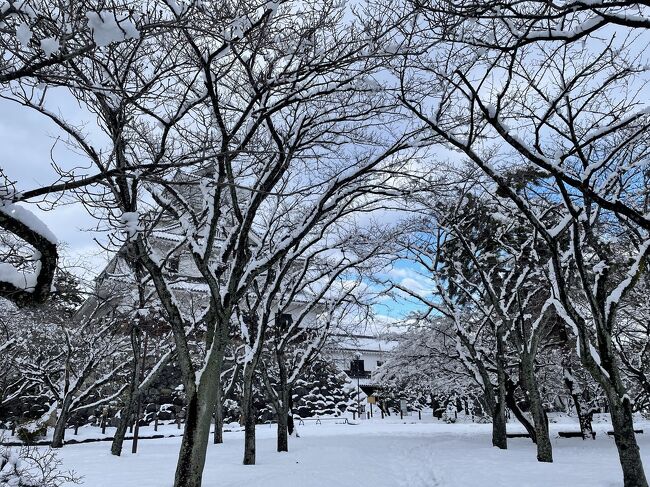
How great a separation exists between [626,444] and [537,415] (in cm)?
405

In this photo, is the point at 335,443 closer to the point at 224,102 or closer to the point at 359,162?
the point at 359,162

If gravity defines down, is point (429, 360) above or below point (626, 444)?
above

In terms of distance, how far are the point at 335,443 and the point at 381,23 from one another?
1390cm

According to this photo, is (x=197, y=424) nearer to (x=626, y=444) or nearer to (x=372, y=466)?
(x=372, y=466)

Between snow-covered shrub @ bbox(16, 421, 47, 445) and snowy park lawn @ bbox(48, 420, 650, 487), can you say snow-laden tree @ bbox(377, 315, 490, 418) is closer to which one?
snowy park lawn @ bbox(48, 420, 650, 487)

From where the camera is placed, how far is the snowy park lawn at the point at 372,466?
8386mm

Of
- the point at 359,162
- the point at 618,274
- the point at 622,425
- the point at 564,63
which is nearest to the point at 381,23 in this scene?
the point at 359,162

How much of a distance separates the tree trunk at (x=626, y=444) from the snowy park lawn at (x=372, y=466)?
3.44 feet

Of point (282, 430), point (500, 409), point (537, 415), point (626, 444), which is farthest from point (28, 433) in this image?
point (500, 409)

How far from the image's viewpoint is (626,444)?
23.0ft

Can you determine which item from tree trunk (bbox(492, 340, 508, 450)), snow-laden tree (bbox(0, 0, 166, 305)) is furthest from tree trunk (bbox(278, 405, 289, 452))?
snow-laden tree (bbox(0, 0, 166, 305))

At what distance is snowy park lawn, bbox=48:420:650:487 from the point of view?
839 centimetres

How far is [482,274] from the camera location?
41.0ft

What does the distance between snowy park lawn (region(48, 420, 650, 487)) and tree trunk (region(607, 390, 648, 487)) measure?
3.44ft
